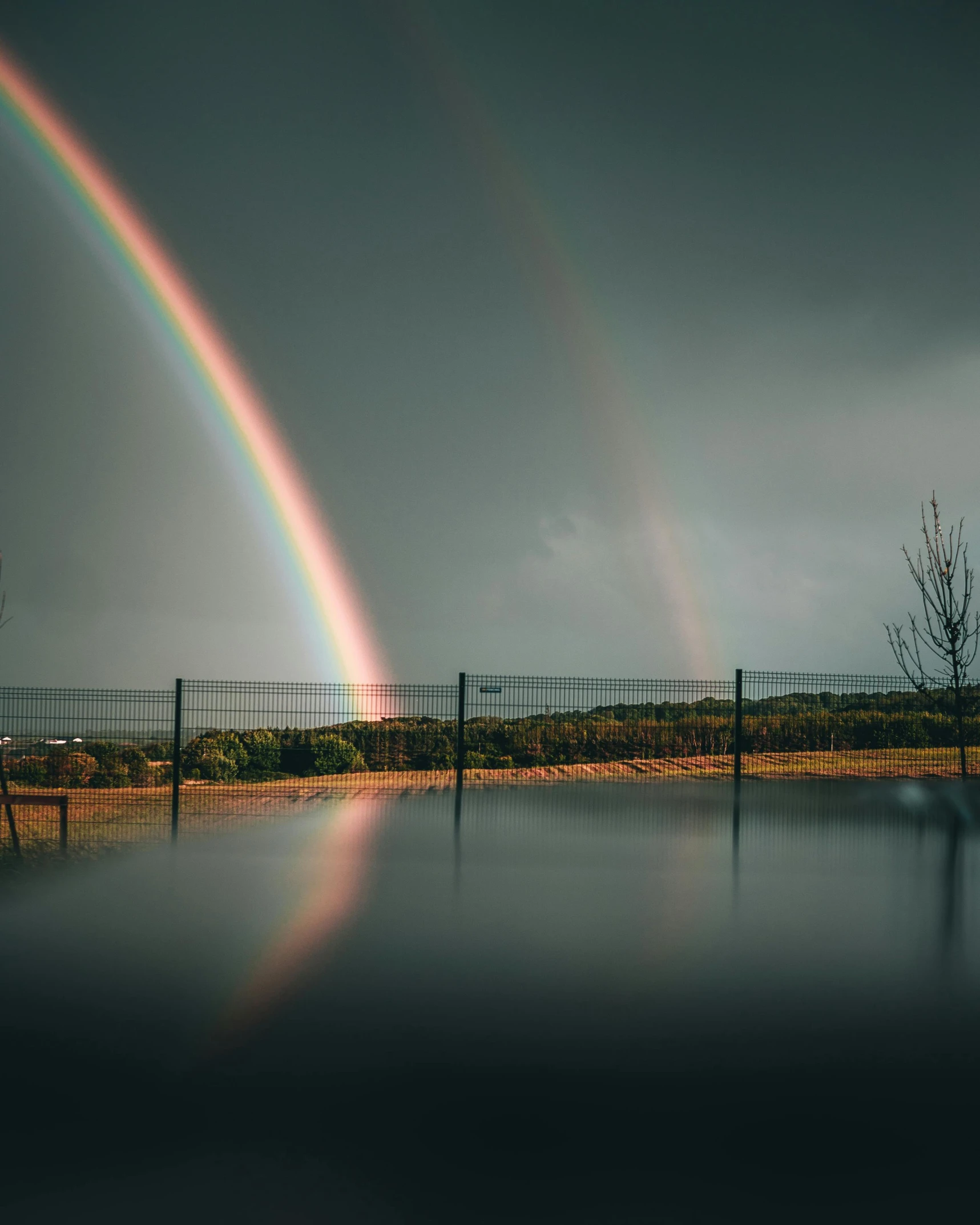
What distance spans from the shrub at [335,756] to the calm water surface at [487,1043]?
438 inches

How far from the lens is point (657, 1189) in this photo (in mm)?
3012

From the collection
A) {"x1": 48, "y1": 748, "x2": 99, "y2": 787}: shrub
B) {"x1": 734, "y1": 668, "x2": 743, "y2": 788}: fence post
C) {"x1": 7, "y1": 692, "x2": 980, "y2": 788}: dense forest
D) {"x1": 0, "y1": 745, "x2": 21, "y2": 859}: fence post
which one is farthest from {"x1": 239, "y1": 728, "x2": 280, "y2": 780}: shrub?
{"x1": 0, "y1": 745, "x2": 21, "y2": 859}: fence post

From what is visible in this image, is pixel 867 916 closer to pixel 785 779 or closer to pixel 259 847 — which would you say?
pixel 259 847

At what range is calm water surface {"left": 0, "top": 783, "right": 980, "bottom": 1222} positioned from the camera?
305cm

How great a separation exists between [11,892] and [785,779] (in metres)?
14.2

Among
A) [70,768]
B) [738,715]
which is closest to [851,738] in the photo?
[738,715]

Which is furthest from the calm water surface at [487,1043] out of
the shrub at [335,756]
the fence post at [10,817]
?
the shrub at [335,756]

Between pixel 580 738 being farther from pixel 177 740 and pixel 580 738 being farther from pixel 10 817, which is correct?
pixel 10 817

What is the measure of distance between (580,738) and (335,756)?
5261 millimetres

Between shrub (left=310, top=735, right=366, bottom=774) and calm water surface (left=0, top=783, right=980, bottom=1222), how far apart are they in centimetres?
1112

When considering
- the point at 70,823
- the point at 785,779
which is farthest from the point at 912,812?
the point at 70,823

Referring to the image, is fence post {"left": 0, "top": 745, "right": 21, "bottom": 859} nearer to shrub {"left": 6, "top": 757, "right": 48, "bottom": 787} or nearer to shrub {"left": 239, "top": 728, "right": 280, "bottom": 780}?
shrub {"left": 6, "top": 757, "right": 48, "bottom": 787}

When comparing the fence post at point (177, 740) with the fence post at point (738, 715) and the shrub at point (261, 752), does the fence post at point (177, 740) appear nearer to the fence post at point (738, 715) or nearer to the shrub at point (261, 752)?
the shrub at point (261, 752)

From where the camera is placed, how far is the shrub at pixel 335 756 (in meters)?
19.8
